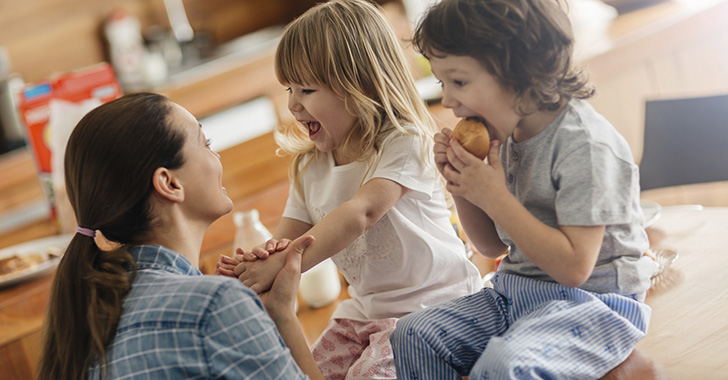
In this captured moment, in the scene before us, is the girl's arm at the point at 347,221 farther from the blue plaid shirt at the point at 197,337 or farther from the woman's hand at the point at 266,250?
the blue plaid shirt at the point at 197,337

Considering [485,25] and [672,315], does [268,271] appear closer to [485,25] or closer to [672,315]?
[485,25]

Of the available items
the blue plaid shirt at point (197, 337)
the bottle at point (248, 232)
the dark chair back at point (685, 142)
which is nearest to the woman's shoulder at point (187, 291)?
the blue plaid shirt at point (197, 337)

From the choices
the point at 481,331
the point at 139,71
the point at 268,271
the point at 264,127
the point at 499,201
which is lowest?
the point at 264,127

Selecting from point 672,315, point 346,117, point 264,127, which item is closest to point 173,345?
point 346,117

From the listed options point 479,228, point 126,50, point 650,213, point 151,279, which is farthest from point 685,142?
point 126,50

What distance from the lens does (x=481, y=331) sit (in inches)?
45.6

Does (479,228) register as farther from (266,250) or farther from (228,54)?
(228,54)

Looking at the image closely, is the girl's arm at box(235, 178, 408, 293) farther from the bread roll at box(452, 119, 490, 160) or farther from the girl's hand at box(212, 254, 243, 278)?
the bread roll at box(452, 119, 490, 160)

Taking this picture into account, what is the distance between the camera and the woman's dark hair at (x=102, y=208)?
103 centimetres

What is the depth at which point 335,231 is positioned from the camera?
122 centimetres

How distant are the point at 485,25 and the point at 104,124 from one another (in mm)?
544

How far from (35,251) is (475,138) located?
136 cm

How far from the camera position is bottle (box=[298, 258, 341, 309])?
1.58 m

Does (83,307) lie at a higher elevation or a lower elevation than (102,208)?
lower
